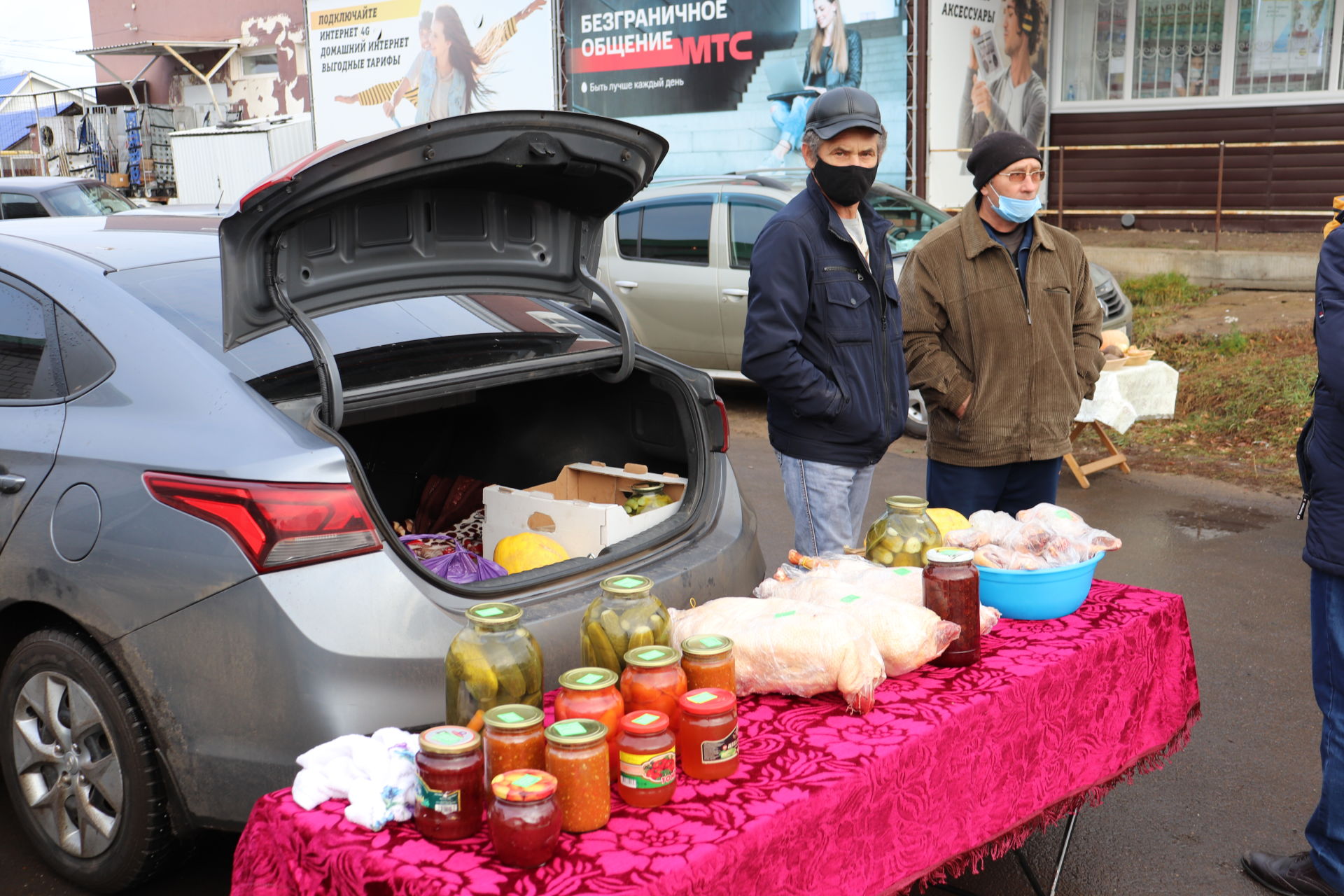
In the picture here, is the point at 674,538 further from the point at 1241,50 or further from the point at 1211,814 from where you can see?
the point at 1241,50

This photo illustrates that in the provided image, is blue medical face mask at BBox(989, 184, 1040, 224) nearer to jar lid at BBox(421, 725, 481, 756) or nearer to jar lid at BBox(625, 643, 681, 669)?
jar lid at BBox(625, 643, 681, 669)

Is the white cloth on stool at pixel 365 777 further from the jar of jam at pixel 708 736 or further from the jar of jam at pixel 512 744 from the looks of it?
the jar of jam at pixel 708 736

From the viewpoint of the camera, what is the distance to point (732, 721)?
2055 mm

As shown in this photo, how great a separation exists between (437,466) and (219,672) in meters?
1.82

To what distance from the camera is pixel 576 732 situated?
1908mm

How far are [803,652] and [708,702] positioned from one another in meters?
0.33

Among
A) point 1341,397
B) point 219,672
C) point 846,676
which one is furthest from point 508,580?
point 1341,397

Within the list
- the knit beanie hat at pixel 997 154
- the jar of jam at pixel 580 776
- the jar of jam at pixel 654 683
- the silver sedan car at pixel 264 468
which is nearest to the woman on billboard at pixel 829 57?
the knit beanie hat at pixel 997 154

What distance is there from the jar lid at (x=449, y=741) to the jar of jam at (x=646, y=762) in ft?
0.80

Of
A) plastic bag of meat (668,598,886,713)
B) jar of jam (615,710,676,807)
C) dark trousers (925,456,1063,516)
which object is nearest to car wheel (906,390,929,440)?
dark trousers (925,456,1063,516)

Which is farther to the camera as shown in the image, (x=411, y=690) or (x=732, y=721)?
(x=411, y=690)

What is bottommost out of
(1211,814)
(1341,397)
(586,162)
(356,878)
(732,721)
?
(1211,814)

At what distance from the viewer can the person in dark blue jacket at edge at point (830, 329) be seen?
353 centimetres

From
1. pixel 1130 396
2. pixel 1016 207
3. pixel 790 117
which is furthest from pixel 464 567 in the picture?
pixel 790 117
